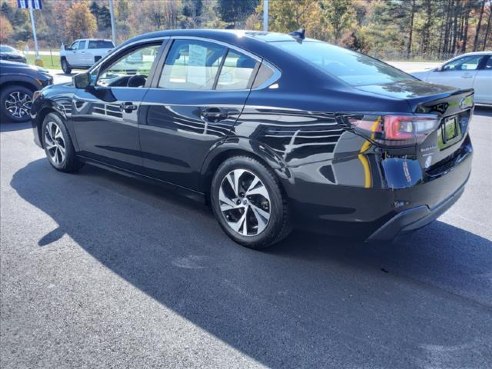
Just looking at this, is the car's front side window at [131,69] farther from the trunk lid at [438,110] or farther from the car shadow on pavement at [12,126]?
the car shadow on pavement at [12,126]

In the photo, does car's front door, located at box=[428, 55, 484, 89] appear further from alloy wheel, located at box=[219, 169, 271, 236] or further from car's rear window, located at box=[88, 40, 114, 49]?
car's rear window, located at box=[88, 40, 114, 49]

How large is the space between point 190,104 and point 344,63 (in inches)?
50.3

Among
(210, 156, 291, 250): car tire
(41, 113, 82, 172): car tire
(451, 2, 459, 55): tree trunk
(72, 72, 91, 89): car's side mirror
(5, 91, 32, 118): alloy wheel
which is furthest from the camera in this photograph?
(451, 2, 459, 55): tree trunk

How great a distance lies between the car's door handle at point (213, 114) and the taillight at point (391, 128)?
1042 millimetres

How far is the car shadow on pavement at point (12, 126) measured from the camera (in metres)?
8.32

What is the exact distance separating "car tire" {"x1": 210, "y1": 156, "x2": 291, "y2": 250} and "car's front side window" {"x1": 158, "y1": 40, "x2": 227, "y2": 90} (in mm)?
746

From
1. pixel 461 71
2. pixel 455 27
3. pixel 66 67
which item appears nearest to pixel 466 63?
pixel 461 71

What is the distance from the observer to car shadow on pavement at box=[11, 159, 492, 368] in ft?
7.66

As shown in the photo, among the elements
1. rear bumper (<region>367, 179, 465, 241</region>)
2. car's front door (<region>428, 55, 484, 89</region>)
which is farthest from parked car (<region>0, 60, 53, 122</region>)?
car's front door (<region>428, 55, 484, 89</region>)

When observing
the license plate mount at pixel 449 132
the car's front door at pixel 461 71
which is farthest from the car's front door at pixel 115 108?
the car's front door at pixel 461 71

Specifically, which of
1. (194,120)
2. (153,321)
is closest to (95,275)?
(153,321)

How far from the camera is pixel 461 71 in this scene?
1060cm

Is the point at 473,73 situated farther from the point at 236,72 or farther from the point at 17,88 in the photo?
the point at 17,88

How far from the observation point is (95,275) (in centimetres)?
308
